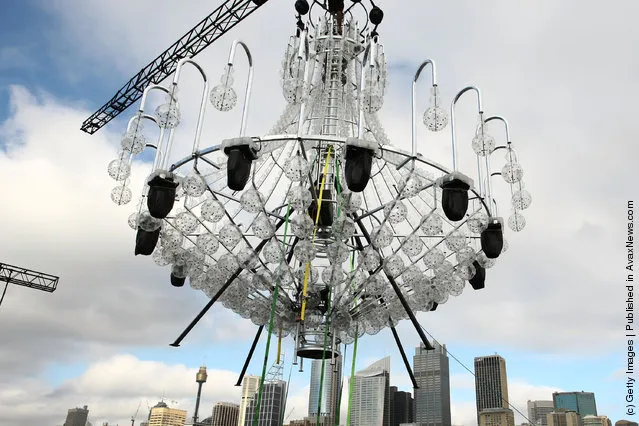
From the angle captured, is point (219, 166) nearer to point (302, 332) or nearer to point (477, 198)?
point (302, 332)

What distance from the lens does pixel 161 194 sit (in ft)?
38.8

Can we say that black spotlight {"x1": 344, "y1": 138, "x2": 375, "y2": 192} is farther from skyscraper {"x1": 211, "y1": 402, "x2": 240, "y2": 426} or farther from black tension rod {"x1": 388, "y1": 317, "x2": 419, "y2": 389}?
skyscraper {"x1": 211, "y1": 402, "x2": 240, "y2": 426}

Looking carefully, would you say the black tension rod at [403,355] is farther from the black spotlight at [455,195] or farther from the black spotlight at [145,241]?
the black spotlight at [145,241]

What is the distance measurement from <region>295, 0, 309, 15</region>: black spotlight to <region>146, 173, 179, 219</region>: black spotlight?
6245 mm

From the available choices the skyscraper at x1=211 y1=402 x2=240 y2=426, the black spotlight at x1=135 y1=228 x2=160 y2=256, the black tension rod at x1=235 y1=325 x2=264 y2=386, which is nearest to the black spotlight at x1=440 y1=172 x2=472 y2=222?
the black spotlight at x1=135 y1=228 x2=160 y2=256

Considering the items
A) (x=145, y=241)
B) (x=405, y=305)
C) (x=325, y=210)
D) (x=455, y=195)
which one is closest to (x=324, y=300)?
(x=405, y=305)

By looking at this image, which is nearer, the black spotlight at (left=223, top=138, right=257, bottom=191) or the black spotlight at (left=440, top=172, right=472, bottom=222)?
the black spotlight at (left=223, top=138, right=257, bottom=191)

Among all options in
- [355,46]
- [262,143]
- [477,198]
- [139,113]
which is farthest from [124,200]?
[477,198]

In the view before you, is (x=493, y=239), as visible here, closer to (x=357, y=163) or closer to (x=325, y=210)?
(x=325, y=210)

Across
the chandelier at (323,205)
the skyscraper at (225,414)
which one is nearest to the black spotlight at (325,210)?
the chandelier at (323,205)

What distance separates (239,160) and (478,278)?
7.38 meters

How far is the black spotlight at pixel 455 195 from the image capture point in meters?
11.6

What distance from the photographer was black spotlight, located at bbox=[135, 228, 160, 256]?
13.4m

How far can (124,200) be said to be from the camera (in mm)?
13586
